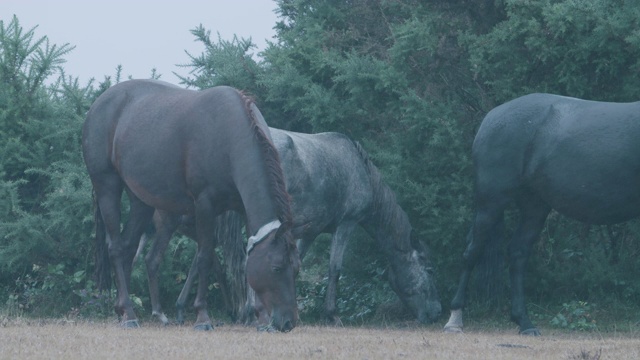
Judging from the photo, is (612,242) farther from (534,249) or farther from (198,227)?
(198,227)

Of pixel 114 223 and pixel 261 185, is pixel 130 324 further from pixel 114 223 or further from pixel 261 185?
pixel 261 185

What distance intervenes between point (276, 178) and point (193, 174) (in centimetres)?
109

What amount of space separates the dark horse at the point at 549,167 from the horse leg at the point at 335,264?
159cm

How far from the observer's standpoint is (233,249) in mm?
10422

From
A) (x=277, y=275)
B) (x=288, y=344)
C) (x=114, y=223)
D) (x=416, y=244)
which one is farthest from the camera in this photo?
(x=416, y=244)

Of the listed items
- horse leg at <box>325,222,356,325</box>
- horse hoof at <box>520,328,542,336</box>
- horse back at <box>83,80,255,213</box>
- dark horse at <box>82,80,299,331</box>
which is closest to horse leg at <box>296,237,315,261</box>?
horse leg at <box>325,222,356,325</box>

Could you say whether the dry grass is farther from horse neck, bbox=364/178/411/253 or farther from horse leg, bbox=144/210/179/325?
horse neck, bbox=364/178/411/253

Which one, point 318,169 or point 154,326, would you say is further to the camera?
point 318,169

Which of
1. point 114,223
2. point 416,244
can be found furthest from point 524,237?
point 114,223

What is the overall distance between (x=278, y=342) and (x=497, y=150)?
3230mm

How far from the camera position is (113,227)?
9.78 meters

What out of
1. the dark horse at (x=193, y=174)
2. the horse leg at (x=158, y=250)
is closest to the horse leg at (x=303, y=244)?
the horse leg at (x=158, y=250)

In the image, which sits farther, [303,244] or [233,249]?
[303,244]

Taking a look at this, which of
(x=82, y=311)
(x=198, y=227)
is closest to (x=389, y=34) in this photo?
(x=198, y=227)
